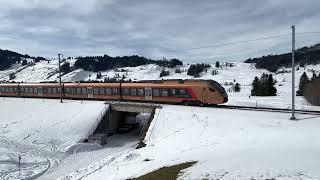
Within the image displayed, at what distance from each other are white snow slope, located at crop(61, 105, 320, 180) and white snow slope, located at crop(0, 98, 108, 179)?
240 inches

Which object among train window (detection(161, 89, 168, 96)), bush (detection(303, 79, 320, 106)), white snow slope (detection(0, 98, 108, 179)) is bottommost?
white snow slope (detection(0, 98, 108, 179))

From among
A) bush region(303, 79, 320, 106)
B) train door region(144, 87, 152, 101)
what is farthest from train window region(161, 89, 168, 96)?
bush region(303, 79, 320, 106)

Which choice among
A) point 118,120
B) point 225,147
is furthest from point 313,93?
point 225,147

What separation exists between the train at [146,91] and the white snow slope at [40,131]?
9.75 ft

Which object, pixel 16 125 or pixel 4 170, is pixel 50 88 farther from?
pixel 4 170

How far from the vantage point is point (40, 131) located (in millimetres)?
41625

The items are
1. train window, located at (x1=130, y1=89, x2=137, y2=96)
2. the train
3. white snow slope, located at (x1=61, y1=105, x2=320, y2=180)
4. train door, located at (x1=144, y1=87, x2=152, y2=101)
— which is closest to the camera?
white snow slope, located at (x1=61, y1=105, x2=320, y2=180)

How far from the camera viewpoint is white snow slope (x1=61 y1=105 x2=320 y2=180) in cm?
1582

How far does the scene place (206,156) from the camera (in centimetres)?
2098

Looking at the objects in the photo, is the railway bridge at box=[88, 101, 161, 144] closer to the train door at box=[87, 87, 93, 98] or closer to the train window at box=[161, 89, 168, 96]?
the train window at box=[161, 89, 168, 96]

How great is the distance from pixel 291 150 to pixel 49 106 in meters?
39.6

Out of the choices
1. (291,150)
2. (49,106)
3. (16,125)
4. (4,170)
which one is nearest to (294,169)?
(291,150)

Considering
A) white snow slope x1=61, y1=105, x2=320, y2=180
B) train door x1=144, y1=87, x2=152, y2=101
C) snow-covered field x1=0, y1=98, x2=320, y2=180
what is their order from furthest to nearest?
train door x1=144, y1=87, x2=152, y2=101 → snow-covered field x1=0, y1=98, x2=320, y2=180 → white snow slope x1=61, y1=105, x2=320, y2=180

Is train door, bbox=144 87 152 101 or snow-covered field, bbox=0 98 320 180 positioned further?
train door, bbox=144 87 152 101
